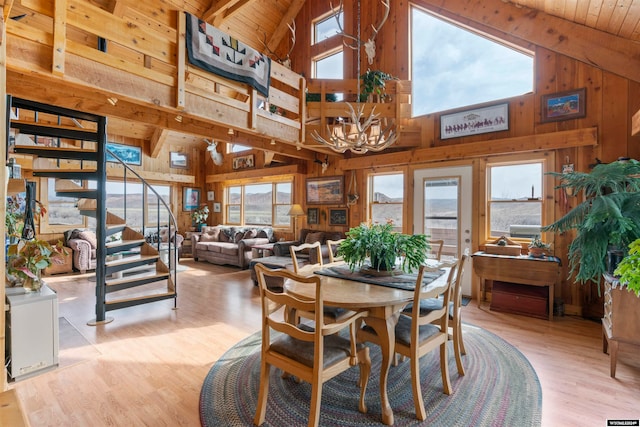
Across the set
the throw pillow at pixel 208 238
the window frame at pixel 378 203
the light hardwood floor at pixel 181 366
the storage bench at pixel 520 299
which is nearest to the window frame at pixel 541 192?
the storage bench at pixel 520 299

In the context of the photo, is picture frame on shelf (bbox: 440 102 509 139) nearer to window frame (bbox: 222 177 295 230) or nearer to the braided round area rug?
the braided round area rug

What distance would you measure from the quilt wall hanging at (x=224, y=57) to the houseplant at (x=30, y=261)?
85.0 inches

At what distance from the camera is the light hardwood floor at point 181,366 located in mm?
1973

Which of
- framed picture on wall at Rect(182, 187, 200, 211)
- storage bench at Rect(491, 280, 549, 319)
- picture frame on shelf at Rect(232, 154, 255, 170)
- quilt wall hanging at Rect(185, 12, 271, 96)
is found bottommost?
storage bench at Rect(491, 280, 549, 319)

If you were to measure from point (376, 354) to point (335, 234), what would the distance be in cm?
327

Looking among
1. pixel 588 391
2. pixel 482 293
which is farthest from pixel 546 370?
pixel 482 293

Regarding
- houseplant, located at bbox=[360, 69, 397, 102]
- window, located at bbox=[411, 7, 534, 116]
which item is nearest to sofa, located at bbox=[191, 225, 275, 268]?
houseplant, located at bbox=[360, 69, 397, 102]

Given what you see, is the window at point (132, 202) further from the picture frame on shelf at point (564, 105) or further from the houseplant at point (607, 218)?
the houseplant at point (607, 218)

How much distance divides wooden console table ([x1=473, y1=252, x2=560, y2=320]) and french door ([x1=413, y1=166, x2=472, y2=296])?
1.51 feet

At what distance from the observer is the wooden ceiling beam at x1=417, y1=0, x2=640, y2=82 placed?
3.45 metres

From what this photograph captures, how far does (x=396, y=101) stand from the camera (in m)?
4.61

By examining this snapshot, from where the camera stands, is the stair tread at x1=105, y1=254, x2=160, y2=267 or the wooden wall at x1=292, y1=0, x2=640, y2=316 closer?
the wooden wall at x1=292, y1=0, x2=640, y2=316

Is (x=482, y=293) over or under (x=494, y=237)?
under

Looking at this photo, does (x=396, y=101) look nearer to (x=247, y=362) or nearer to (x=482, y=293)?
(x=482, y=293)
